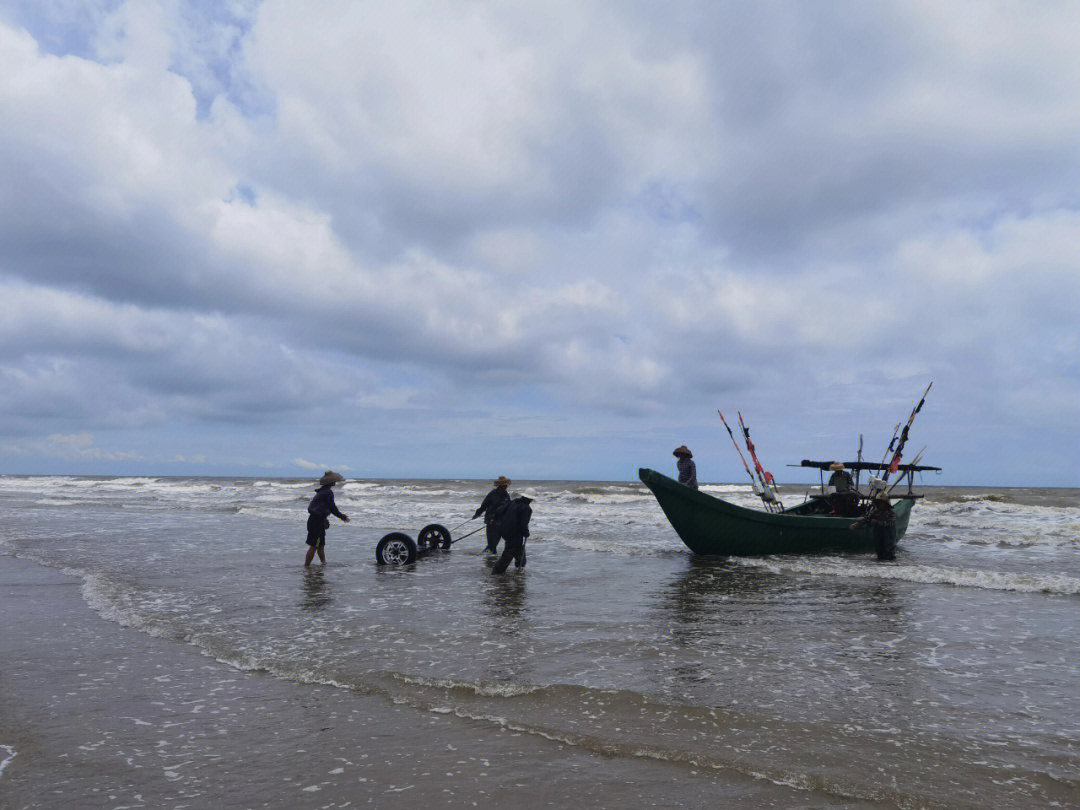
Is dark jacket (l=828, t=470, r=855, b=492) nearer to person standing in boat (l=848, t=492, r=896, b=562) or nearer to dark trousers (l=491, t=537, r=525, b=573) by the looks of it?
person standing in boat (l=848, t=492, r=896, b=562)

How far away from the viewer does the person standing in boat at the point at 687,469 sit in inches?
613

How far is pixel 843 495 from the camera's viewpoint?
1819 cm

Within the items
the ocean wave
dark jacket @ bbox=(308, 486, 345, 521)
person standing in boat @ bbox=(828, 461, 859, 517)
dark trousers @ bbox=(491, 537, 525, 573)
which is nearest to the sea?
the ocean wave

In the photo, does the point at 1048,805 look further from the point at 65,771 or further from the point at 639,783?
the point at 65,771

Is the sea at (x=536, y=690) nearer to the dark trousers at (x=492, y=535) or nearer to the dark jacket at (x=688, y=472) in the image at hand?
the dark trousers at (x=492, y=535)

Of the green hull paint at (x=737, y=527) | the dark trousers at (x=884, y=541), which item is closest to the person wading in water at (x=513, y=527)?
the green hull paint at (x=737, y=527)

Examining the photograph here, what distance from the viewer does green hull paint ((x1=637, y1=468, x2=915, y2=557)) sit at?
1571 cm

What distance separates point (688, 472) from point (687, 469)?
0.07 m

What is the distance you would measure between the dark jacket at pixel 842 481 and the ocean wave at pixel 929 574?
3175mm

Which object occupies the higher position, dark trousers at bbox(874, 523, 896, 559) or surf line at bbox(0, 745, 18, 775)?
dark trousers at bbox(874, 523, 896, 559)

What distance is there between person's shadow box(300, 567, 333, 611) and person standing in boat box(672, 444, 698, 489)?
786cm

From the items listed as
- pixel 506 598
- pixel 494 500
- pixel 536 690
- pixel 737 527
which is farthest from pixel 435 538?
pixel 536 690

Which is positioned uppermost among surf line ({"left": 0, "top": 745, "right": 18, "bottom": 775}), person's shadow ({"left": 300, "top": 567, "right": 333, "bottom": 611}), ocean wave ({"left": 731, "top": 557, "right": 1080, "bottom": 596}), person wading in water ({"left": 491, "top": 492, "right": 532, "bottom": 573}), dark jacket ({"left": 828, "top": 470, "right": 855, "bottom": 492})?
dark jacket ({"left": 828, "top": 470, "right": 855, "bottom": 492})

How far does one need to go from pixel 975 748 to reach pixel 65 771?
6.11 m
